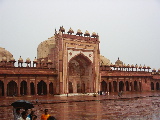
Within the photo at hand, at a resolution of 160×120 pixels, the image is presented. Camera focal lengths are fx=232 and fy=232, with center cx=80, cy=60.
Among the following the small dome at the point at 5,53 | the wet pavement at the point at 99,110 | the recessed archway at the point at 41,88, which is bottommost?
the wet pavement at the point at 99,110

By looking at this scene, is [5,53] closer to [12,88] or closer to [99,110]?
[12,88]

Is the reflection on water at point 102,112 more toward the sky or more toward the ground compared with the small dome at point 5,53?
more toward the ground

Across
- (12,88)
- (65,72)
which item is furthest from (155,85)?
(12,88)

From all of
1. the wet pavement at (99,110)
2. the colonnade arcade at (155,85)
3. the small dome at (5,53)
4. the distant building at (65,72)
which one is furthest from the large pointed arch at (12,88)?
the colonnade arcade at (155,85)

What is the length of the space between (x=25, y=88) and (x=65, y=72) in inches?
263

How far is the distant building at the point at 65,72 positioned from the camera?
3299 centimetres

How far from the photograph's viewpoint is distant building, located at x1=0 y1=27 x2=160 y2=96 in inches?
1299

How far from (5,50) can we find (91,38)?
53.7 feet

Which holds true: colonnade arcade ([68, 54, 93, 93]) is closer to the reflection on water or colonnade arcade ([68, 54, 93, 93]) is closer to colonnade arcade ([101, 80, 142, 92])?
colonnade arcade ([101, 80, 142, 92])

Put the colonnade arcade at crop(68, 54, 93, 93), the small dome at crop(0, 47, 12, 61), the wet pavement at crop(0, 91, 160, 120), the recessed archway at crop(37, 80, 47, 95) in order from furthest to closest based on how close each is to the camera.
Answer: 1. the small dome at crop(0, 47, 12, 61)
2. the colonnade arcade at crop(68, 54, 93, 93)
3. the recessed archway at crop(37, 80, 47, 95)
4. the wet pavement at crop(0, 91, 160, 120)

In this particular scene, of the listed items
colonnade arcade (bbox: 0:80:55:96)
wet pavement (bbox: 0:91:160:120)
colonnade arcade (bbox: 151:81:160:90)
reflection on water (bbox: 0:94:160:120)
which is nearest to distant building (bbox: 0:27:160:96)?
colonnade arcade (bbox: 0:80:55:96)

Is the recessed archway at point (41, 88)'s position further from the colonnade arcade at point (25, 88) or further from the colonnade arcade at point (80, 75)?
the colonnade arcade at point (80, 75)

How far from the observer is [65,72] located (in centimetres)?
3522

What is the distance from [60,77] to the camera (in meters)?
34.6
